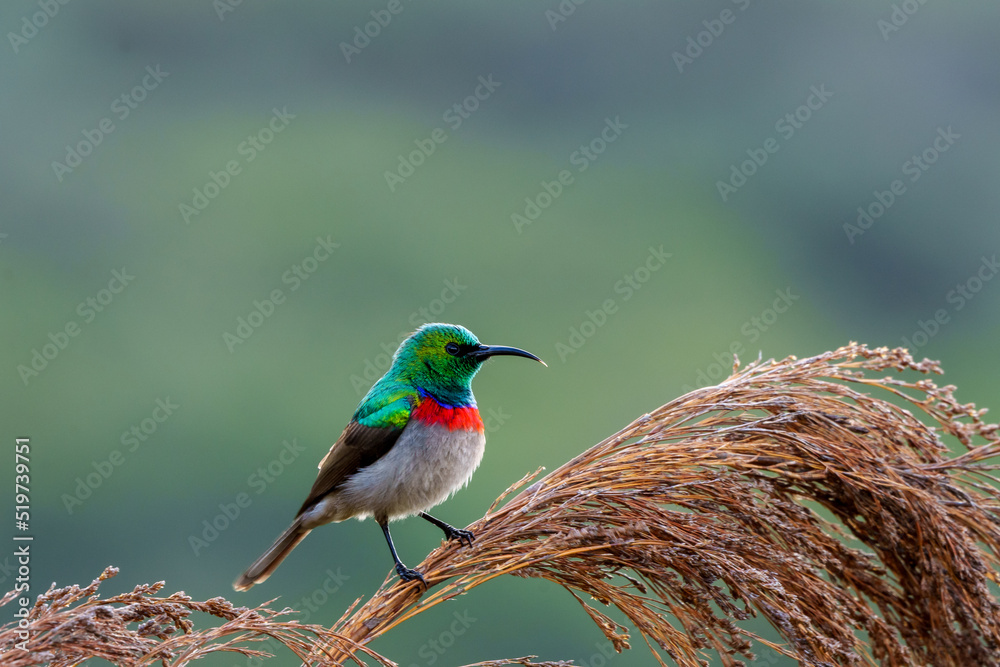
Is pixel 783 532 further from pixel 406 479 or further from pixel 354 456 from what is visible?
pixel 354 456

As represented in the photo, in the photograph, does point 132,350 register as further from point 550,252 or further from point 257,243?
point 550,252

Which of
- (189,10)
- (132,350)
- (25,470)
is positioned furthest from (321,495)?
(189,10)

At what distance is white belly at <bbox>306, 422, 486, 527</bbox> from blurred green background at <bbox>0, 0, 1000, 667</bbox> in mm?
14937

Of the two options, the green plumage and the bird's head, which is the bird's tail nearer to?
the green plumage

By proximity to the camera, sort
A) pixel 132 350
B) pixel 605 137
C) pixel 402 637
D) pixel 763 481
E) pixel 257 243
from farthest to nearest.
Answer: pixel 605 137, pixel 257 243, pixel 132 350, pixel 402 637, pixel 763 481

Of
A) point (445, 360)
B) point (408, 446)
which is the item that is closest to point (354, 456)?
point (408, 446)

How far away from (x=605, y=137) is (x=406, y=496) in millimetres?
40588

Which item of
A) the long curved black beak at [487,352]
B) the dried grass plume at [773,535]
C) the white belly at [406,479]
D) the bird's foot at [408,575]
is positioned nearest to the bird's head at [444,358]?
the long curved black beak at [487,352]

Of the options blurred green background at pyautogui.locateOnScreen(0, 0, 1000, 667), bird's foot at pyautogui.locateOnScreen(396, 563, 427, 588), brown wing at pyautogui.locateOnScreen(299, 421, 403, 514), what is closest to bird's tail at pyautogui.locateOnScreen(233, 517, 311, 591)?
brown wing at pyautogui.locateOnScreen(299, 421, 403, 514)

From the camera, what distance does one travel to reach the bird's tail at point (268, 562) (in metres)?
3.41

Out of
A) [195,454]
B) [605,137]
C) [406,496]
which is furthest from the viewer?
[605,137]

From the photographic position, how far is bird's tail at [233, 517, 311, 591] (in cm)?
341

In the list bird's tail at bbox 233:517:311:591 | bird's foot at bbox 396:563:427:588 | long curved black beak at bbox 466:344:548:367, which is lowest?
bird's tail at bbox 233:517:311:591

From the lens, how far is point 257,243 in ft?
111
